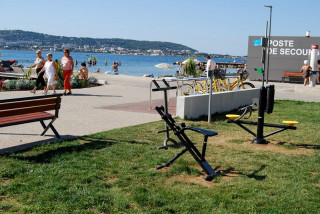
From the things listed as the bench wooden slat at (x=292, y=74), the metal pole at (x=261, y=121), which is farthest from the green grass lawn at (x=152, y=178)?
the bench wooden slat at (x=292, y=74)

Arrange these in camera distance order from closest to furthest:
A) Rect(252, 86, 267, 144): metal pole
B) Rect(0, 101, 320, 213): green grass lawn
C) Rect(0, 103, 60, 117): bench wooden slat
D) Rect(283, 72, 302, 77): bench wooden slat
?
Rect(0, 101, 320, 213): green grass lawn, Rect(0, 103, 60, 117): bench wooden slat, Rect(252, 86, 267, 144): metal pole, Rect(283, 72, 302, 77): bench wooden slat

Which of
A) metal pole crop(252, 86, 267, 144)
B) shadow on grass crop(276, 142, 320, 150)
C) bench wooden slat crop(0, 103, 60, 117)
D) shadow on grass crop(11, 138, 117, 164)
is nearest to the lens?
shadow on grass crop(11, 138, 117, 164)

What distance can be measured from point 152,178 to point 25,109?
2.83 meters

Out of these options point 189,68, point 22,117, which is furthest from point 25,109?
point 189,68

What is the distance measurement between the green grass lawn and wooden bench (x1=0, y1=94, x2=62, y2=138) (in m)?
0.55

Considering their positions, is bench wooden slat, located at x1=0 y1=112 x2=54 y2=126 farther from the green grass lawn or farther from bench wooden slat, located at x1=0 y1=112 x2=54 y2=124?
the green grass lawn

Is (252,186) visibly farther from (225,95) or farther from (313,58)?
(313,58)

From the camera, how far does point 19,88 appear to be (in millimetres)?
17250

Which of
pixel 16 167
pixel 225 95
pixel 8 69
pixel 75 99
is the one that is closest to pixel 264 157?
pixel 16 167

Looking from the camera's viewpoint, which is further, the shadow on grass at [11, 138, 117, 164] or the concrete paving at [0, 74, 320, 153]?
the concrete paving at [0, 74, 320, 153]

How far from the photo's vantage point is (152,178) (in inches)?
215

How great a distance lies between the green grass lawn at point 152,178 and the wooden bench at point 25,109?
550mm

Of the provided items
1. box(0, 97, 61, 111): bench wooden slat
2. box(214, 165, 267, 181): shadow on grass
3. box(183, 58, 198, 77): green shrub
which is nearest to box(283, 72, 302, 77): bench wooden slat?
box(183, 58, 198, 77): green shrub

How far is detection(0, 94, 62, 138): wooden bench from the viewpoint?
6.66m
